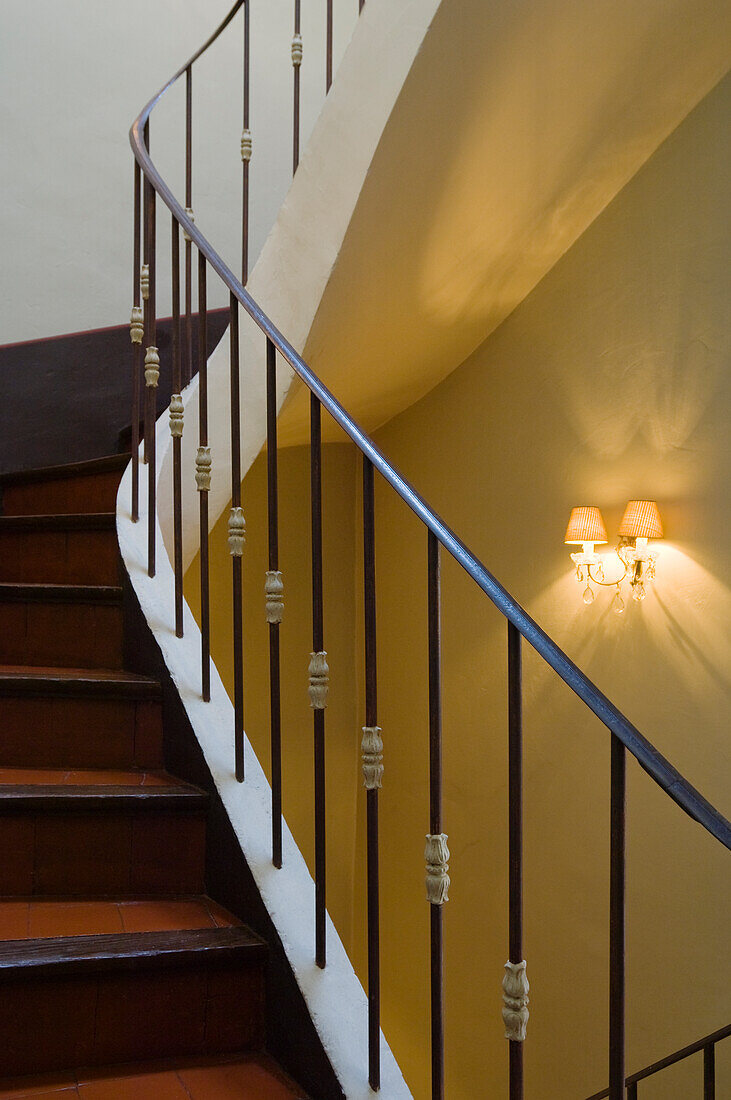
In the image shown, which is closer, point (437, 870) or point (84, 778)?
point (437, 870)

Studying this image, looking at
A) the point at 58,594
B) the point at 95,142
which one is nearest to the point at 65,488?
the point at 58,594

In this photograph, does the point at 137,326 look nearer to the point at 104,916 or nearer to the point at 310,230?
the point at 310,230

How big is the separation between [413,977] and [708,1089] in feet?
5.79

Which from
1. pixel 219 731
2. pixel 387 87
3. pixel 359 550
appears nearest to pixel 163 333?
pixel 359 550

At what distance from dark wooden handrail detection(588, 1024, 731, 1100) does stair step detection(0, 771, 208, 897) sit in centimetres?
155

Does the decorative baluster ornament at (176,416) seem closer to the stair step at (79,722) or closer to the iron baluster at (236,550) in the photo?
the iron baluster at (236,550)

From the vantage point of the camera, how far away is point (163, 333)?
3.79 metres

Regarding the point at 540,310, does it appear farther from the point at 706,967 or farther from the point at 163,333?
the point at 706,967

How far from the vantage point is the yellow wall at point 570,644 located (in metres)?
2.73

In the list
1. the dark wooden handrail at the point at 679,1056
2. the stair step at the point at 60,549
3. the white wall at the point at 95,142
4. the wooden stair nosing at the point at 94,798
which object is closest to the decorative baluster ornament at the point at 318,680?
the wooden stair nosing at the point at 94,798

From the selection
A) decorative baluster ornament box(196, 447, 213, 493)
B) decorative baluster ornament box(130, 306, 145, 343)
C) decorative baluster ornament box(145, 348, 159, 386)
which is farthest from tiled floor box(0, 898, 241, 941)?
decorative baluster ornament box(130, 306, 145, 343)

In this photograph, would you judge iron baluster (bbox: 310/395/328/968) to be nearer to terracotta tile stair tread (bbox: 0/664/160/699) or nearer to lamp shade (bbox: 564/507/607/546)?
terracotta tile stair tread (bbox: 0/664/160/699)

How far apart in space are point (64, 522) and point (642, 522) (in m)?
1.66

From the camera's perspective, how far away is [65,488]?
115 inches
